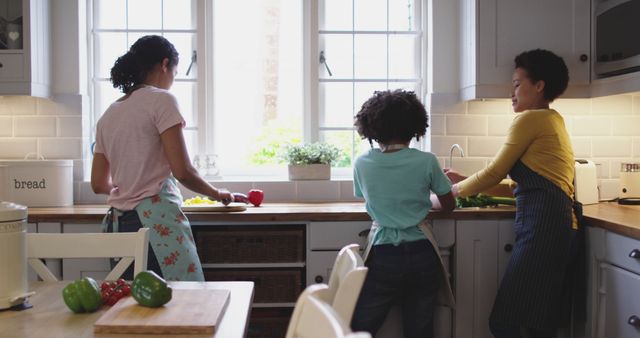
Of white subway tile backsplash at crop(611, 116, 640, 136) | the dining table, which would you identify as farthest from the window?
the dining table

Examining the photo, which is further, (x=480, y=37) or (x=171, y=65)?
(x=480, y=37)

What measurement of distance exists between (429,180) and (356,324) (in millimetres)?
A: 628

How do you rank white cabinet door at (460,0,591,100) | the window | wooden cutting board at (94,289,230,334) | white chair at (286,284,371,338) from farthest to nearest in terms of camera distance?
the window → white cabinet door at (460,0,591,100) → wooden cutting board at (94,289,230,334) → white chair at (286,284,371,338)

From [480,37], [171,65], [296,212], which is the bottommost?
[296,212]

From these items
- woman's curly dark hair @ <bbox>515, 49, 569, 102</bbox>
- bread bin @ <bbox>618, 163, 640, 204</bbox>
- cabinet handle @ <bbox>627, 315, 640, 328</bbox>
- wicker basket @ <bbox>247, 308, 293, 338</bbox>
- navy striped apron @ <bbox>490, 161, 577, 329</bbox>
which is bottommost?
wicker basket @ <bbox>247, 308, 293, 338</bbox>

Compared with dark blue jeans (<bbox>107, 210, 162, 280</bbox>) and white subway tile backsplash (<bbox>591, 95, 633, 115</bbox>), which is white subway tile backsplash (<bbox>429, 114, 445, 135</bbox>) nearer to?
white subway tile backsplash (<bbox>591, 95, 633, 115</bbox>)

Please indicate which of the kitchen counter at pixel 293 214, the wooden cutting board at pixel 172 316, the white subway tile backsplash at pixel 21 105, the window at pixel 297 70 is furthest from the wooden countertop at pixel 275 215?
the wooden cutting board at pixel 172 316

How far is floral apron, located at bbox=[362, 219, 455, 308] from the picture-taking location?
2632 millimetres

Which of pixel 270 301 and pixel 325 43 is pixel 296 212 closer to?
pixel 270 301

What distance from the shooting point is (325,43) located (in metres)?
3.69

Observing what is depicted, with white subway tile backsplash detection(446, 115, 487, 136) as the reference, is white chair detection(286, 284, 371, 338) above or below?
below

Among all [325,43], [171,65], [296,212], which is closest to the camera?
[171,65]

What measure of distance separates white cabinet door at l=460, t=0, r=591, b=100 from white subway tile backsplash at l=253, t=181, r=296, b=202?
103 centimetres

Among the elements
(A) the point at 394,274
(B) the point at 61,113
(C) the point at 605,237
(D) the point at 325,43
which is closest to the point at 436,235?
(A) the point at 394,274
